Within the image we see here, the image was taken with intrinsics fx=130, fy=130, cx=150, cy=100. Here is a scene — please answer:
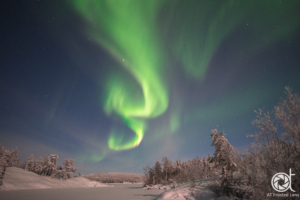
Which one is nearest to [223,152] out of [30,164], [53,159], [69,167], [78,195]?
[78,195]

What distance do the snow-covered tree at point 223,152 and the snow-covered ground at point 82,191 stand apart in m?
4.14

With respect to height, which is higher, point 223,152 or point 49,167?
point 223,152

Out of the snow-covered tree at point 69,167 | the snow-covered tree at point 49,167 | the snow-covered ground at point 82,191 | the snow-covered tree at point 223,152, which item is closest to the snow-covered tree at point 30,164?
the snow-covered tree at point 49,167

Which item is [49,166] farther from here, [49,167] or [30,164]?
[30,164]

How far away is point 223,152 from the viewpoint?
1983cm

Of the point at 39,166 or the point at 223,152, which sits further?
the point at 39,166

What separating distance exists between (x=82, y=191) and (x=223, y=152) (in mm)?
43569

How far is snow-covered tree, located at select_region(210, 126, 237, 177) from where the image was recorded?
1897cm

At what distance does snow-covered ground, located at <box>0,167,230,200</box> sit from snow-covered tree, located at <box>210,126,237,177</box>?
4143 millimetres

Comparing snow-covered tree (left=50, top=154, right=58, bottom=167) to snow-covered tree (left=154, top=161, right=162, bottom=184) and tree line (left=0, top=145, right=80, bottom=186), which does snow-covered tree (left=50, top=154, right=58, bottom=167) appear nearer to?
tree line (left=0, top=145, right=80, bottom=186)

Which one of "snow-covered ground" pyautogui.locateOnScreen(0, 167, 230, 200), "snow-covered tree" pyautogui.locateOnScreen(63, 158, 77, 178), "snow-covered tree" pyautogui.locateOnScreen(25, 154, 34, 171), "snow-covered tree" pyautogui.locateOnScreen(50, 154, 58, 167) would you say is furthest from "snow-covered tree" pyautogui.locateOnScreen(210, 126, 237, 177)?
"snow-covered tree" pyautogui.locateOnScreen(25, 154, 34, 171)

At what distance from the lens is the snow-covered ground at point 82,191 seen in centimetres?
1759

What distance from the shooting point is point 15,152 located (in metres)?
75.4

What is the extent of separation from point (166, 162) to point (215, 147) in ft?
185
